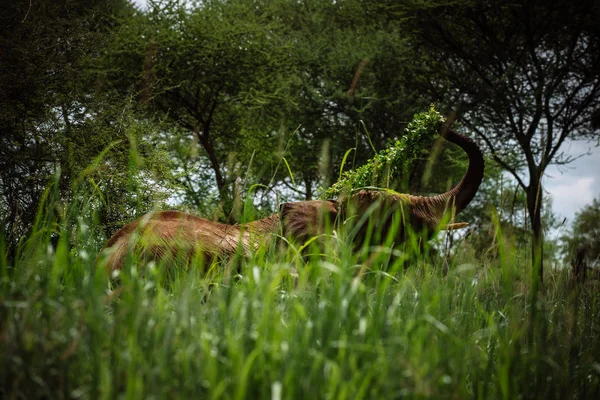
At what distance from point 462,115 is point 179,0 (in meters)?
7.34

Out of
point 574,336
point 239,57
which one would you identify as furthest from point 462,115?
point 574,336

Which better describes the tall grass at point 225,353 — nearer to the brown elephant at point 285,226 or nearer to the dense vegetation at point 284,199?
the dense vegetation at point 284,199

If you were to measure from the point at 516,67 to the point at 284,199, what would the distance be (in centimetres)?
1153

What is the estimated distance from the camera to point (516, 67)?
1420 centimetres

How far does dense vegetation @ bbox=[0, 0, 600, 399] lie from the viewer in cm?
204

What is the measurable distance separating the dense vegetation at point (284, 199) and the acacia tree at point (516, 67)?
0.22 feet

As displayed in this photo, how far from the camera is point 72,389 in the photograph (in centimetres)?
199

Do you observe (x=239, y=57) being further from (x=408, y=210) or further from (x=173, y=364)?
(x=173, y=364)

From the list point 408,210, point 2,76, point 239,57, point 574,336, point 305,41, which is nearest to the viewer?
point 574,336

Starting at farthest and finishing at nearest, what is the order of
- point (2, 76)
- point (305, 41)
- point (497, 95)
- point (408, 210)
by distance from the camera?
point (305, 41)
point (497, 95)
point (2, 76)
point (408, 210)

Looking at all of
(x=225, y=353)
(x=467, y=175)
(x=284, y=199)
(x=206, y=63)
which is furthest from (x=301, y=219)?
(x=206, y=63)

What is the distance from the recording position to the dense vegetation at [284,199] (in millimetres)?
2035

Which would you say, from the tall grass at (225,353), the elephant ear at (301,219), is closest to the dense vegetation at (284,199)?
the tall grass at (225,353)

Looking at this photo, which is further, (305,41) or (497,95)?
(305,41)
